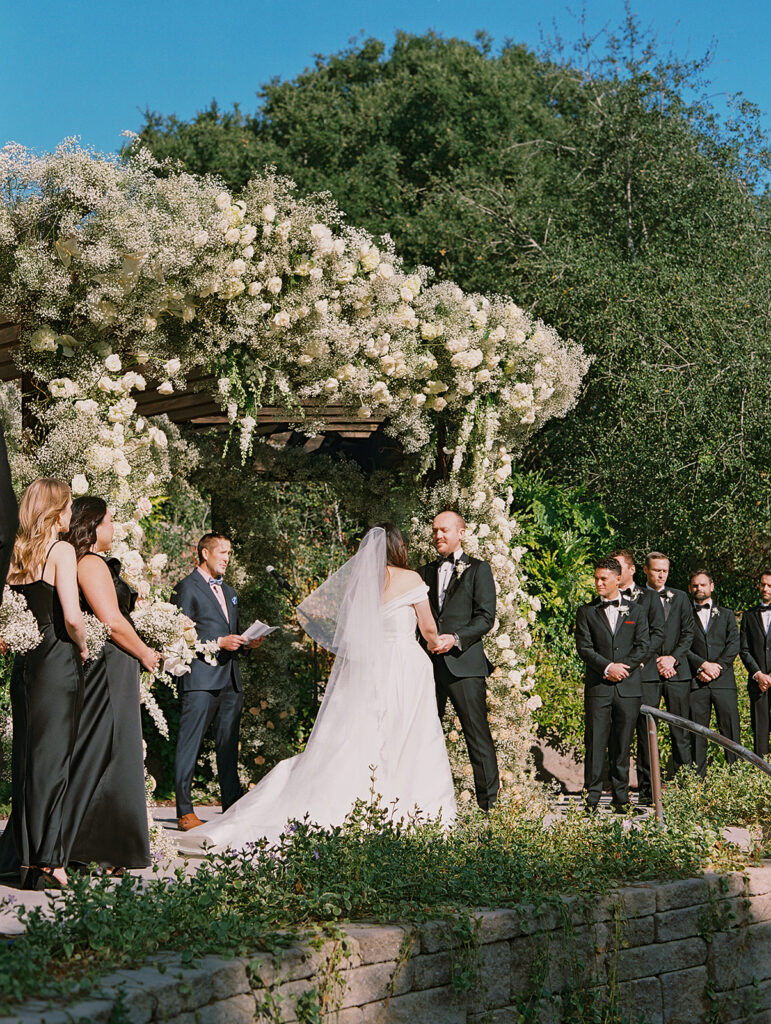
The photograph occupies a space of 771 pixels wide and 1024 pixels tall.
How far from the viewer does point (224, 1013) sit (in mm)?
3340

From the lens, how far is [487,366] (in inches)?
319

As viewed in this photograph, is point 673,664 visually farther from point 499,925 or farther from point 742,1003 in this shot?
point 499,925

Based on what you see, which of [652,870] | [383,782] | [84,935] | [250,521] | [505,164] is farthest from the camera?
[505,164]

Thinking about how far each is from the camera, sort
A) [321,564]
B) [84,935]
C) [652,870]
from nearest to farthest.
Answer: [84,935]
[652,870]
[321,564]

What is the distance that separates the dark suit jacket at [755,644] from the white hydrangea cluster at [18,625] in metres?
6.45

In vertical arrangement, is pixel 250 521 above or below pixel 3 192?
below

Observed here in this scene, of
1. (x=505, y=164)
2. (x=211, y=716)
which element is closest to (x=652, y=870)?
(x=211, y=716)

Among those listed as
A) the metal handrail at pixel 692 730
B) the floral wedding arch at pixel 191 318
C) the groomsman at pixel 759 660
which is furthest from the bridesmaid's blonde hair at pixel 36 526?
the groomsman at pixel 759 660

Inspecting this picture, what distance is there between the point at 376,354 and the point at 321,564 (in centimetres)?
662

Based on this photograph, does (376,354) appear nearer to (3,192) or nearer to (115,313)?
(115,313)

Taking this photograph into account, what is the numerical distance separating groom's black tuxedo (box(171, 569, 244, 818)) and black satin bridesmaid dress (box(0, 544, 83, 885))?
2.48 metres

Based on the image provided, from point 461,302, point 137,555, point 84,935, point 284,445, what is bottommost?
point 84,935

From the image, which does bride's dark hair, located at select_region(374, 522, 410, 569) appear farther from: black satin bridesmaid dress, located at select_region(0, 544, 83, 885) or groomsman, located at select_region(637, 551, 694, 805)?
groomsman, located at select_region(637, 551, 694, 805)

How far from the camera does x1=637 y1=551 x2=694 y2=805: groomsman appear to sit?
9.09 m
